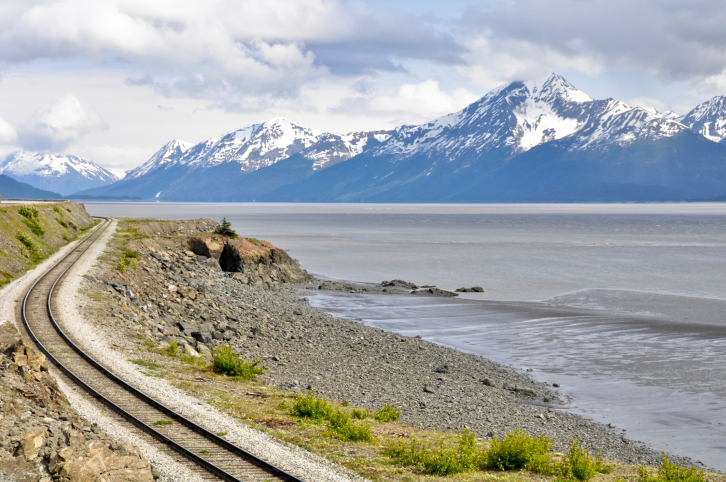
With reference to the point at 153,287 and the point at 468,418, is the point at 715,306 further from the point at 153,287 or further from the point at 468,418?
the point at 153,287

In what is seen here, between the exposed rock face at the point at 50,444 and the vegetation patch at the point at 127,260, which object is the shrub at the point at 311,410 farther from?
the vegetation patch at the point at 127,260

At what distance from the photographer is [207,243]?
73438 millimetres

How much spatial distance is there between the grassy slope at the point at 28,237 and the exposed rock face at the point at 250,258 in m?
14.7

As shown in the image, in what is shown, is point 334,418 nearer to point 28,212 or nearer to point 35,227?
point 35,227

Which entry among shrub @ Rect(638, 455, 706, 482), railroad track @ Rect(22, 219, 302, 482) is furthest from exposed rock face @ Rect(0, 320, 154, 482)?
shrub @ Rect(638, 455, 706, 482)

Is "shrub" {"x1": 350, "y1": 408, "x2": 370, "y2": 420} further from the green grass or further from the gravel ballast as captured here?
the green grass

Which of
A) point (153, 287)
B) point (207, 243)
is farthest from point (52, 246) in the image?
point (153, 287)

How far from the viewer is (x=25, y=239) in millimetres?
55188

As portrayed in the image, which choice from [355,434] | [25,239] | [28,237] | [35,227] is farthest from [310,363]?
[35,227]

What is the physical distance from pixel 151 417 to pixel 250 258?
5266 centimetres

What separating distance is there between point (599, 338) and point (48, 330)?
3311 cm

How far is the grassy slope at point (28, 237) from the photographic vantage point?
152 ft

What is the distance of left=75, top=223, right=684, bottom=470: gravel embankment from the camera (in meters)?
24.5

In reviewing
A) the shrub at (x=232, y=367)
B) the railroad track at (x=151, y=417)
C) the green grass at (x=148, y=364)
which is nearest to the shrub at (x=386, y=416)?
the shrub at (x=232, y=367)
